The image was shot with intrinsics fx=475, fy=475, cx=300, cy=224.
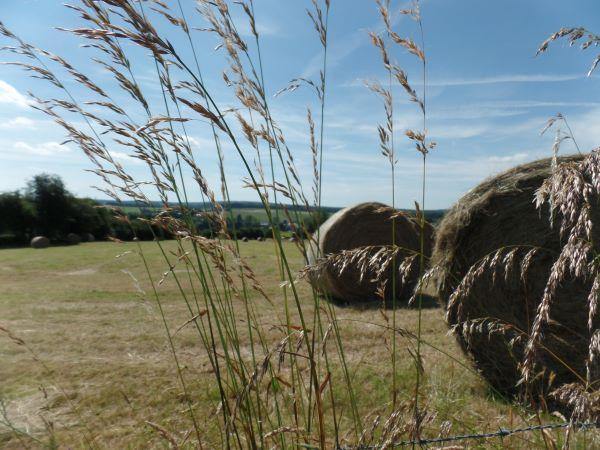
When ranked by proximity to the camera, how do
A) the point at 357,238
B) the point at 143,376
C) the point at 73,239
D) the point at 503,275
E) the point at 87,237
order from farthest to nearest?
the point at 87,237
the point at 73,239
the point at 357,238
the point at 143,376
the point at 503,275

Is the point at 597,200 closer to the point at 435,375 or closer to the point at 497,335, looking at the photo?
the point at 497,335

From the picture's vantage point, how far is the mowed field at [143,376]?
2477mm

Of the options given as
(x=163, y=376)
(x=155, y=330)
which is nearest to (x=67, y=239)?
(x=155, y=330)

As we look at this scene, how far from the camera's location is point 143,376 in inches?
169

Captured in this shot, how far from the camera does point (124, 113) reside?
1.51 metres

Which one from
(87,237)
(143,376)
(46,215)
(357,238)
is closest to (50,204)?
(46,215)

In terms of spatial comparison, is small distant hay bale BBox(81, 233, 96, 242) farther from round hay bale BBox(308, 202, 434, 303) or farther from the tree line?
round hay bale BBox(308, 202, 434, 303)

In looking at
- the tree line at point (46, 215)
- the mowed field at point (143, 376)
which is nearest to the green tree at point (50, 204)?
the tree line at point (46, 215)

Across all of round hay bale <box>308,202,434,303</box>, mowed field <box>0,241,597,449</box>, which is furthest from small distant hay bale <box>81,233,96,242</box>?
round hay bale <box>308,202,434,303</box>

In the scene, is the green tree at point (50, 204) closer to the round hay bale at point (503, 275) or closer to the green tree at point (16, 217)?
the green tree at point (16, 217)

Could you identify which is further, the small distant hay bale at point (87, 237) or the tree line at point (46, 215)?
the small distant hay bale at point (87, 237)

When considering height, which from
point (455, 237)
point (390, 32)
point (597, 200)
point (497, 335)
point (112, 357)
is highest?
point (390, 32)

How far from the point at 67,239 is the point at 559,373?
3511 centimetres

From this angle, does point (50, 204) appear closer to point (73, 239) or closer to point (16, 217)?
point (16, 217)
